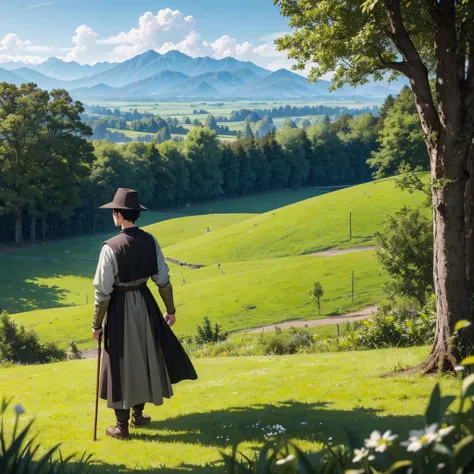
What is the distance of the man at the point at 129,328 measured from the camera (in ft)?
31.0

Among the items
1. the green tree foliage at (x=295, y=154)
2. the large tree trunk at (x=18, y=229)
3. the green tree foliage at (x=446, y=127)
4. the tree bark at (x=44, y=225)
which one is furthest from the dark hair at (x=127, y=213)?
the green tree foliage at (x=295, y=154)

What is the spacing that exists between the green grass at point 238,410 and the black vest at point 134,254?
2.49m

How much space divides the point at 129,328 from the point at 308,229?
6116 centimetres

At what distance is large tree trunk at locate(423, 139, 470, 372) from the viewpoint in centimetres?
1068

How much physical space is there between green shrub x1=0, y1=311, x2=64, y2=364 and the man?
19.5 meters

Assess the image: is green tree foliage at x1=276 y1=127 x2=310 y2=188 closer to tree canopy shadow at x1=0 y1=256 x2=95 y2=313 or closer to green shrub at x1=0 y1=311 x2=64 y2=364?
tree canopy shadow at x1=0 y1=256 x2=95 y2=313

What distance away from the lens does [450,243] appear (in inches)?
427

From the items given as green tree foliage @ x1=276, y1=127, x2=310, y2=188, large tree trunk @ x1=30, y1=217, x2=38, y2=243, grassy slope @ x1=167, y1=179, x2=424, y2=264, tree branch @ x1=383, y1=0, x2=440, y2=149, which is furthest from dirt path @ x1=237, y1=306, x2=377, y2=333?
green tree foliage @ x1=276, y1=127, x2=310, y2=188

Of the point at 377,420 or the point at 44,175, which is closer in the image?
the point at 377,420

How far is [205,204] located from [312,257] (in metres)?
60.9

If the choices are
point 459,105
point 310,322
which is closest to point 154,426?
point 459,105

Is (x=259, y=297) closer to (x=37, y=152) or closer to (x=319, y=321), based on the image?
(x=319, y=321)

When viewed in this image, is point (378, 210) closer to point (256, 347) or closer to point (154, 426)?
point (256, 347)

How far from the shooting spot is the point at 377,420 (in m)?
8.91
